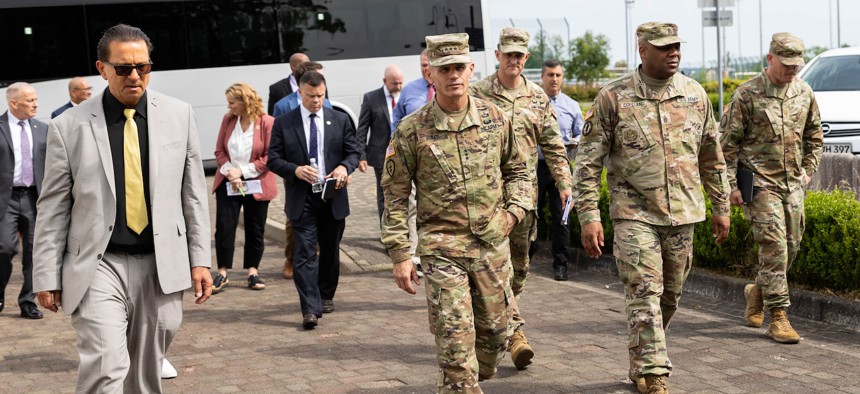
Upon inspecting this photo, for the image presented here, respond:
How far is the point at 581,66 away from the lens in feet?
160

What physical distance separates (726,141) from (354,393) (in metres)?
3.25

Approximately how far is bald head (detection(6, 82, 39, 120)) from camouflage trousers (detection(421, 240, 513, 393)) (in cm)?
517

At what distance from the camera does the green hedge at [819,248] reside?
847 cm

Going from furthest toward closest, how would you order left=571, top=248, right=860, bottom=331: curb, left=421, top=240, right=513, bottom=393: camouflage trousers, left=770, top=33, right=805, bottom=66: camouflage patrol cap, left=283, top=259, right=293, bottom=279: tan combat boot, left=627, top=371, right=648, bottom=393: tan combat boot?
left=283, top=259, right=293, bottom=279: tan combat boot
left=571, top=248, right=860, bottom=331: curb
left=770, top=33, right=805, bottom=66: camouflage patrol cap
left=627, top=371, right=648, bottom=393: tan combat boot
left=421, top=240, right=513, bottom=393: camouflage trousers

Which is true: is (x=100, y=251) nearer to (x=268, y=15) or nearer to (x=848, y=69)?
(x=848, y=69)

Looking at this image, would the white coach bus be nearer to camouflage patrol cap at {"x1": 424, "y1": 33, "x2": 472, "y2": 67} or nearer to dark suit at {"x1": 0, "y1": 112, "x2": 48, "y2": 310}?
dark suit at {"x1": 0, "y1": 112, "x2": 48, "y2": 310}

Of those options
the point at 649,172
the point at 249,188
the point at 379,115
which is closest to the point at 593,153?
the point at 649,172

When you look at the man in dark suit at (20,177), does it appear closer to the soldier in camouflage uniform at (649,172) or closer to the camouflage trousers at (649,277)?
the soldier in camouflage uniform at (649,172)

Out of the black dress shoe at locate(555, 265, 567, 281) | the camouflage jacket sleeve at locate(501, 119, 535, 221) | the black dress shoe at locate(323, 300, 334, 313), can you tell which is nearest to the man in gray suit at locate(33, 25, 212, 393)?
the camouflage jacket sleeve at locate(501, 119, 535, 221)

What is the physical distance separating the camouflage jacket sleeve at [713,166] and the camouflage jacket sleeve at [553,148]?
3.09 feet

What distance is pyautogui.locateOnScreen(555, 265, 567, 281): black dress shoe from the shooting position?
10.6 meters

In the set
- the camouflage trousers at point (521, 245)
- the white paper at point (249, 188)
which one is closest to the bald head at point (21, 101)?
the white paper at point (249, 188)

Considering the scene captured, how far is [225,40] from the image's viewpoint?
20.4 m

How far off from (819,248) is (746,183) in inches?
41.6
